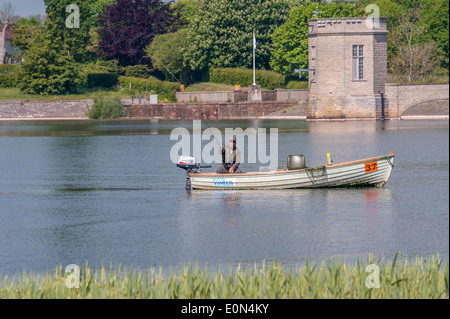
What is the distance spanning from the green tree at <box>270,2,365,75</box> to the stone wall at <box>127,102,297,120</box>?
5.52 meters

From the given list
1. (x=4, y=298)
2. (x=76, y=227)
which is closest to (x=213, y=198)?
(x=76, y=227)

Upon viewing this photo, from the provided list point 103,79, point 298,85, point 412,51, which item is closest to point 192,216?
point 412,51

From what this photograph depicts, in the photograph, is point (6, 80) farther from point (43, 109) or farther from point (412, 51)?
point (412, 51)

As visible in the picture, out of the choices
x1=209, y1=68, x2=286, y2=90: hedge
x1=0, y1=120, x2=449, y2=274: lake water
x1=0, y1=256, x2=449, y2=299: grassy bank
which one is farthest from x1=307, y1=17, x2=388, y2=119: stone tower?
x1=0, y1=256, x2=449, y2=299: grassy bank

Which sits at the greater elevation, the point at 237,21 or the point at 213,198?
the point at 237,21

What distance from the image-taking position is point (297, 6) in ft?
367

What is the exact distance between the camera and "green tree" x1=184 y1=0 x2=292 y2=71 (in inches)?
4299

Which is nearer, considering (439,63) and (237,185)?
(237,185)

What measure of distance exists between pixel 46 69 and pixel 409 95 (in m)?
47.7

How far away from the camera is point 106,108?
10744cm

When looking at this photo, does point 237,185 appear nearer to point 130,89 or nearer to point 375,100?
point 375,100
